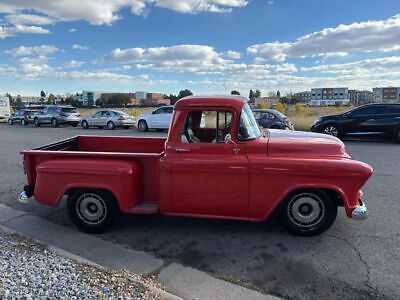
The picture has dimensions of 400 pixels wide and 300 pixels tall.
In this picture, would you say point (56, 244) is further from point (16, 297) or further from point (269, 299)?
point (269, 299)

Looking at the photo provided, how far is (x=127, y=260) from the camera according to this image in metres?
3.72

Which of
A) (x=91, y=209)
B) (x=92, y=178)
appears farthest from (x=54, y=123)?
(x=92, y=178)

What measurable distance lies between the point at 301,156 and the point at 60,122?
76.4 feet

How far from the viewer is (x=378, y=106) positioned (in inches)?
533

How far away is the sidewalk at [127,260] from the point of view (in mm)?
3105

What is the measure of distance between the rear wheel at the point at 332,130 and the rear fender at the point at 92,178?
1165 centimetres

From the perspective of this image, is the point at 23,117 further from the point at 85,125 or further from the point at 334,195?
the point at 334,195

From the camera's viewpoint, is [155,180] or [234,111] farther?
[155,180]

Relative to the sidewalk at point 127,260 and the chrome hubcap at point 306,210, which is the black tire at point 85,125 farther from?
the chrome hubcap at point 306,210

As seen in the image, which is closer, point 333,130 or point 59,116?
point 333,130

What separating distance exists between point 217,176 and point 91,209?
1.86 metres

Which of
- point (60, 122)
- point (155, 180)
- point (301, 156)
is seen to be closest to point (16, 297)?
point (155, 180)

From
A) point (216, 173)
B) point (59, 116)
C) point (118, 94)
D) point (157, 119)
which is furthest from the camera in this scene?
point (118, 94)

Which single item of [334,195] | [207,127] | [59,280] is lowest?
[59,280]
